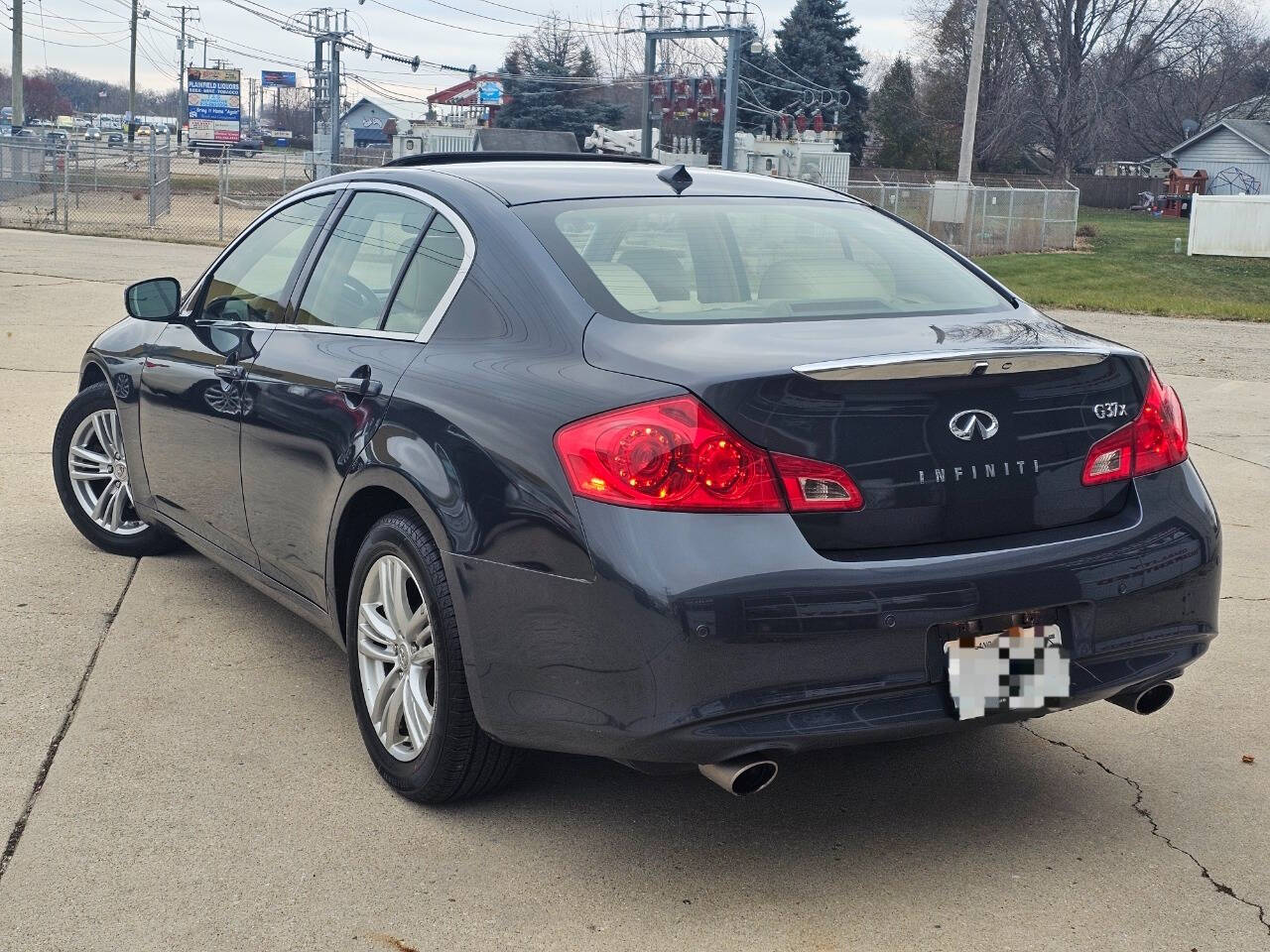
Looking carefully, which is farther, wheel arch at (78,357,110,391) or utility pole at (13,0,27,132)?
utility pole at (13,0,27,132)

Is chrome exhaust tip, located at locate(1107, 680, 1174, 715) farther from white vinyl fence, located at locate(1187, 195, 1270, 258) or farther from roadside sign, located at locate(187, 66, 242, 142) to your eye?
roadside sign, located at locate(187, 66, 242, 142)

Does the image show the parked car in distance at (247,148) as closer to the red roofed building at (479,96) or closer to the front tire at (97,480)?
the red roofed building at (479,96)

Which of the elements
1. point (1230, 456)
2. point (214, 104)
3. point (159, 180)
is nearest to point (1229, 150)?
point (159, 180)

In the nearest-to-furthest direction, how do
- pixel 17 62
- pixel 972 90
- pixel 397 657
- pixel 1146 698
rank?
pixel 1146 698 < pixel 397 657 < pixel 972 90 < pixel 17 62

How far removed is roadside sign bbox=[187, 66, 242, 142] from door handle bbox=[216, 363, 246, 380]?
9066cm

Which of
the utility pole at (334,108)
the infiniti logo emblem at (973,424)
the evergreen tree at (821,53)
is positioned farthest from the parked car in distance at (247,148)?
the infiniti logo emblem at (973,424)

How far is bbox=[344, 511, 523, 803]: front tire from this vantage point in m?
3.49

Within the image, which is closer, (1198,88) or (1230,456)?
(1230,456)

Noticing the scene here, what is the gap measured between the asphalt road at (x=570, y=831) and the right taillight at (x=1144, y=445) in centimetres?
91

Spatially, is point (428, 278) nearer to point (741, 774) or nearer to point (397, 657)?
point (397, 657)

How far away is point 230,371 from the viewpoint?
4.68 m

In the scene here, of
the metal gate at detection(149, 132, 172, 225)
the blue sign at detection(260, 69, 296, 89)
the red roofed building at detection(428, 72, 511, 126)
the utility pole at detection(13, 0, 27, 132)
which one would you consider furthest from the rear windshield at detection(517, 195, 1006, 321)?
the blue sign at detection(260, 69, 296, 89)

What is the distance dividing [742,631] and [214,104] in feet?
345

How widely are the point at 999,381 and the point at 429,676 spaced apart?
1.55 m
